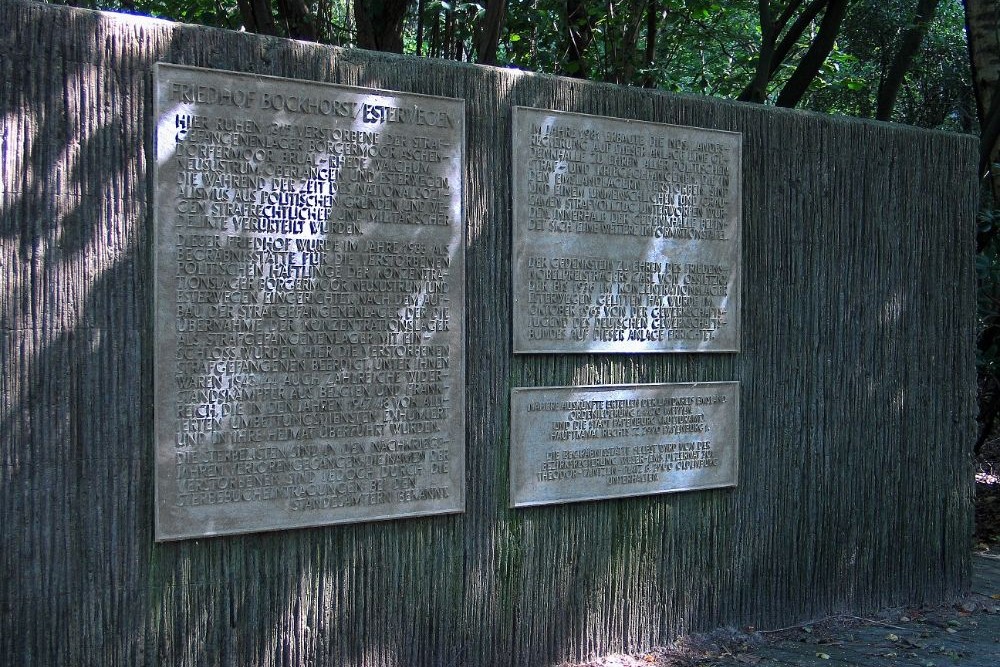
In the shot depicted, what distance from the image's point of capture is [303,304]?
14.3ft

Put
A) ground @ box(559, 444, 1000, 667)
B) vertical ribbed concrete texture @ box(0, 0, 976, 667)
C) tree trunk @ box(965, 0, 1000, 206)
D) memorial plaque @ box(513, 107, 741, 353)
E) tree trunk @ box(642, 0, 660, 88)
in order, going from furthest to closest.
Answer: tree trunk @ box(642, 0, 660, 88) < tree trunk @ box(965, 0, 1000, 206) < ground @ box(559, 444, 1000, 667) < memorial plaque @ box(513, 107, 741, 353) < vertical ribbed concrete texture @ box(0, 0, 976, 667)

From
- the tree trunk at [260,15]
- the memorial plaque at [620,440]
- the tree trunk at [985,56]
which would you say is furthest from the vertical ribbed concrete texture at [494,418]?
the tree trunk at [260,15]

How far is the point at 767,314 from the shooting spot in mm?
5848

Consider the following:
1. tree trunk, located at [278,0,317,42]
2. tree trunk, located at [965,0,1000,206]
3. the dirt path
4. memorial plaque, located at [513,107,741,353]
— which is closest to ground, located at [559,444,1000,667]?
the dirt path

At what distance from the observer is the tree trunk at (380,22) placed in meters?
7.52

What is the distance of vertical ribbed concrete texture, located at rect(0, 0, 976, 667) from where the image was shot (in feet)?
12.7

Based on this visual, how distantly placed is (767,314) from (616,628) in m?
1.93

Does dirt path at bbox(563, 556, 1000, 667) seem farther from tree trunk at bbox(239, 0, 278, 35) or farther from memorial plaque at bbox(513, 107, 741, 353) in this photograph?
tree trunk at bbox(239, 0, 278, 35)

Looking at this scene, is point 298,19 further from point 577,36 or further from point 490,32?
point 577,36

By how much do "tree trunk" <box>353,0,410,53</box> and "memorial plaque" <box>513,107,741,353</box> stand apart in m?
2.95

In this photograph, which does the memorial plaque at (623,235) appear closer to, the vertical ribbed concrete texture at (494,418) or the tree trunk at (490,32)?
the vertical ribbed concrete texture at (494,418)

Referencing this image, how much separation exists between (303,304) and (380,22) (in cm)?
392

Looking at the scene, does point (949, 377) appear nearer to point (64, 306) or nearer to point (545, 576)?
point (545, 576)

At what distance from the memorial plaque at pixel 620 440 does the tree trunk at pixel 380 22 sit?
11.8ft
